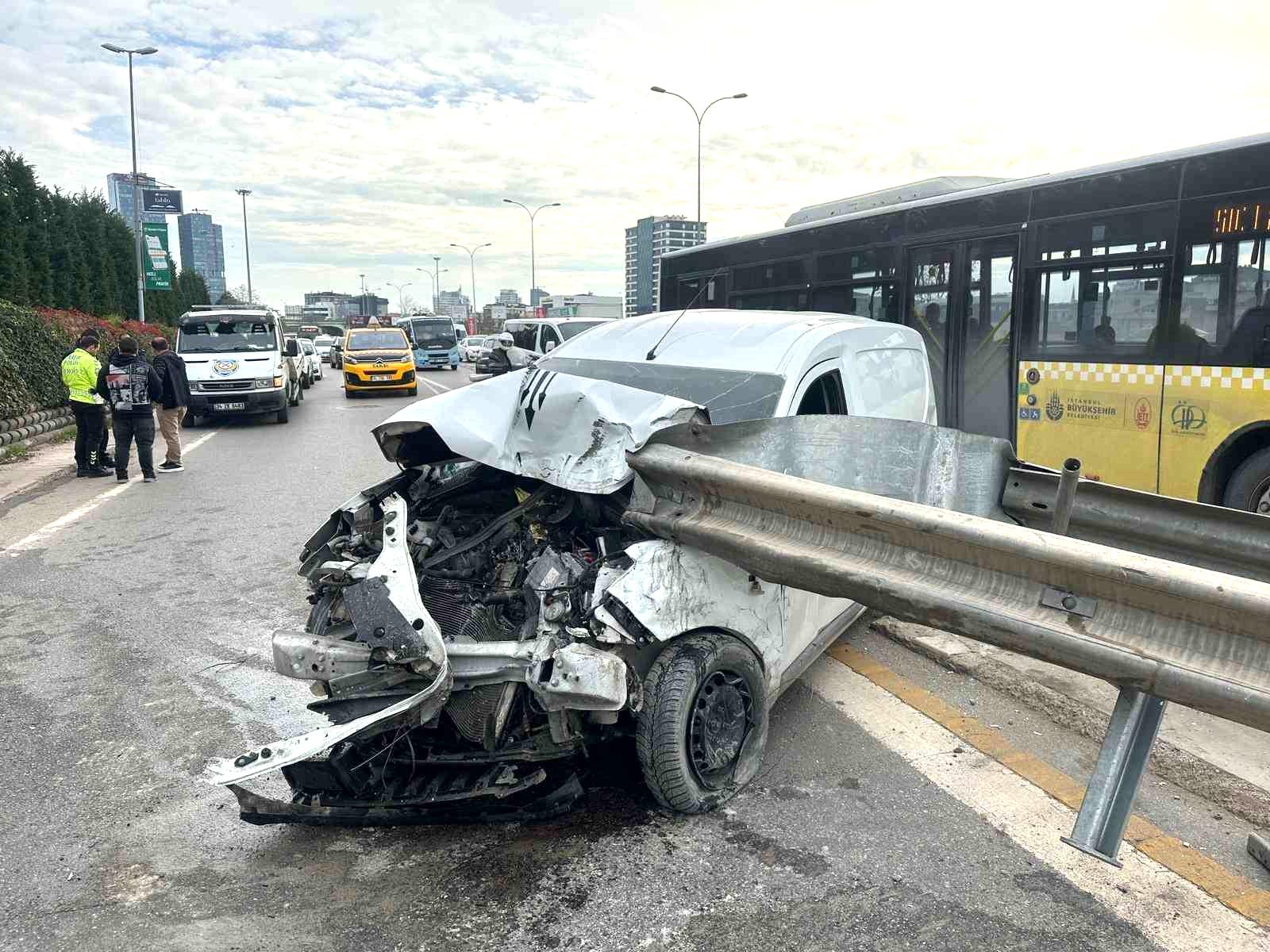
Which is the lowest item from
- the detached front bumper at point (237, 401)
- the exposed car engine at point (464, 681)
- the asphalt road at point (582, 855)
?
the asphalt road at point (582, 855)

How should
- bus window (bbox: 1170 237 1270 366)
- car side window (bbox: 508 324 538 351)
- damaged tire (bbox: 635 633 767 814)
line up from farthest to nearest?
car side window (bbox: 508 324 538 351)
bus window (bbox: 1170 237 1270 366)
damaged tire (bbox: 635 633 767 814)

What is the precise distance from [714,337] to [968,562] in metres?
2.60

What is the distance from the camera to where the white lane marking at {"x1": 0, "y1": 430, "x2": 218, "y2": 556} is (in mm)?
8070

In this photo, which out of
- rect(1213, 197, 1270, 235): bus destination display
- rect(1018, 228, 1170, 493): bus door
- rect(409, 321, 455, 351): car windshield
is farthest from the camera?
rect(409, 321, 455, 351): car windshield

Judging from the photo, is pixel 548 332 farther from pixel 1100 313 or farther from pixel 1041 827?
pixel 1041 827

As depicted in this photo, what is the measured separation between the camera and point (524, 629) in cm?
343

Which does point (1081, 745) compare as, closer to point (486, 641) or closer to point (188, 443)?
point (486, 641)

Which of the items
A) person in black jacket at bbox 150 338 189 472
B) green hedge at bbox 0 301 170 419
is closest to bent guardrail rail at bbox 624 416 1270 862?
person in black jacket at bbox 150 338 189 472

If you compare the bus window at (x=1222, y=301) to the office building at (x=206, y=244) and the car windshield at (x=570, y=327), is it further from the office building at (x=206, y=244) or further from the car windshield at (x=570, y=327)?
the office building at (x=206, y=244)

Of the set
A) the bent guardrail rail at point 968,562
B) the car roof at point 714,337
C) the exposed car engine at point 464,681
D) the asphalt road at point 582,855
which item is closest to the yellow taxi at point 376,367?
the car roof at point 714,337

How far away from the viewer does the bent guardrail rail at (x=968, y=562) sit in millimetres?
2307

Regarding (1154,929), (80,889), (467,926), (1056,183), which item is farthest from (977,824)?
(1056,183)

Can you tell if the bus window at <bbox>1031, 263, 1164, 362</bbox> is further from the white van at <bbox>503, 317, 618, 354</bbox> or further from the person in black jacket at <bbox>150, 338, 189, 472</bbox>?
the white van at <bbox>503, 317, 618, 354</bbox>

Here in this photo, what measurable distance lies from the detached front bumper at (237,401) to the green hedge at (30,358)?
230 cm
